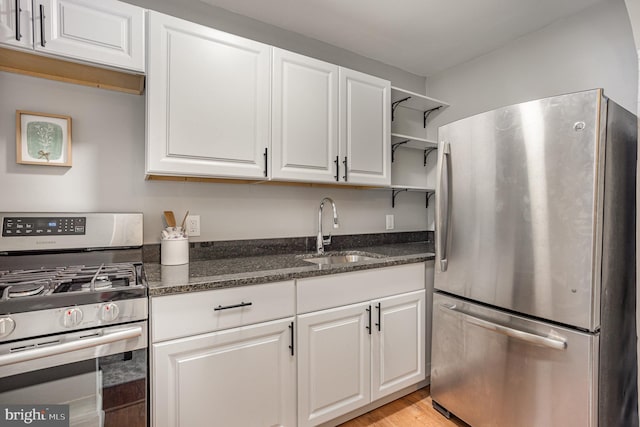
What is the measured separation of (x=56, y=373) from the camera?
1002mm

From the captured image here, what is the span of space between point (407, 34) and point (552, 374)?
2054mm

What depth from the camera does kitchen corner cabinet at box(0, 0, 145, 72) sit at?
118 centimetres

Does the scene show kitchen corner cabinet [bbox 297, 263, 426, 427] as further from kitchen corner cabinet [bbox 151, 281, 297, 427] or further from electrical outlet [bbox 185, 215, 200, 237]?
electrical outlet [bbox 185, 215, 200, 237]

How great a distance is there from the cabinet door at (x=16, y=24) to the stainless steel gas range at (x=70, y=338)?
69 centimetres

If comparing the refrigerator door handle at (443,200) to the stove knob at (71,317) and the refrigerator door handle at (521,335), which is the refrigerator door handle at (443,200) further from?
the stove knob at (71,317)

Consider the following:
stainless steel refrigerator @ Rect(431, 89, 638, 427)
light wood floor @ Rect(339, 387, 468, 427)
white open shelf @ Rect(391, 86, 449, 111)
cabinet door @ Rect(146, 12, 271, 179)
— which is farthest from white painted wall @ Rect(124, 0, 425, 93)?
light wood floor @ Rect(339, 387, 468, 427)

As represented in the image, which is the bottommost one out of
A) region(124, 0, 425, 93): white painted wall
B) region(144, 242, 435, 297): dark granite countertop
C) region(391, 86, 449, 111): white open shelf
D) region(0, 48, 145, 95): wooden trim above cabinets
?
region(144, 242, 435, 297): dark granite countertop

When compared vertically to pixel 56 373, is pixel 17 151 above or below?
above

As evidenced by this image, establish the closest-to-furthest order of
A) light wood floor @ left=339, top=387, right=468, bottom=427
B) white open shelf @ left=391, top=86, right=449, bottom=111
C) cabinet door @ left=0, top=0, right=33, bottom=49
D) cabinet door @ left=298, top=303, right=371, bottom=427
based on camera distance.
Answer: cabinet door @ left=0, top=0, right=33, bottom=49, cabinet door @ left=298, top=303, right=371, bottom=427, light wood floor @ left=339, top=387, right=468, bottom=427, white open shelf @ left=391, top=86, right=449, bottom=111

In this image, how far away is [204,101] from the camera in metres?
1.52

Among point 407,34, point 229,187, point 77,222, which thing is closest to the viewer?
point 77,222

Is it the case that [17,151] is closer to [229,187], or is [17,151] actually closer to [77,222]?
[77,222]

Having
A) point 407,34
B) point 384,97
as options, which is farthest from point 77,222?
point 407,34

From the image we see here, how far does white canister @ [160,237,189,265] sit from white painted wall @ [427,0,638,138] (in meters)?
2.20
